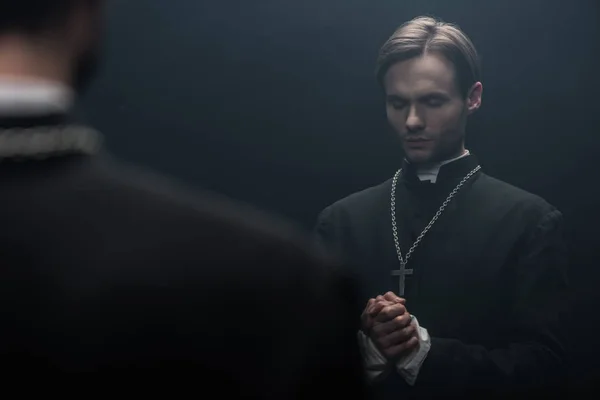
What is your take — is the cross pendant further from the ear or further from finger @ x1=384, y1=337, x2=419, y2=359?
the ear

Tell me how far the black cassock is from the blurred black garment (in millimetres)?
1569

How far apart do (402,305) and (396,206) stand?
0.26m

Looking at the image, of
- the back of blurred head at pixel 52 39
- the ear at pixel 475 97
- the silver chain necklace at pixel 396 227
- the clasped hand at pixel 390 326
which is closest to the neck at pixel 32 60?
the back of blurred head at pixel 52 39

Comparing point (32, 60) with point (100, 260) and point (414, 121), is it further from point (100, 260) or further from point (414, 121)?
point (414, 121)

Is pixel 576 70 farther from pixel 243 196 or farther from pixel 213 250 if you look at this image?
pixel 213 250

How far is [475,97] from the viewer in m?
2.45

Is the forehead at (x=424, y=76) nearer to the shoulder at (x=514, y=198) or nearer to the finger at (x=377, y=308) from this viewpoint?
the shoulder at (x=514, y=198)

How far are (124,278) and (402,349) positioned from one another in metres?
1.64

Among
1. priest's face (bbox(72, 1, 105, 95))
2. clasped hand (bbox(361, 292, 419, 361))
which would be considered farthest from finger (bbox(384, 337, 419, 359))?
priest's face (bbox(72, 1, 105, 95))

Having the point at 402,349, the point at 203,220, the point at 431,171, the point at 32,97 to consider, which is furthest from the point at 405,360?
the point at 32,97

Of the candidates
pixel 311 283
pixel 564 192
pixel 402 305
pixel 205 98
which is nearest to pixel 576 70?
pixel 564 192

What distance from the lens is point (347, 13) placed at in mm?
2490

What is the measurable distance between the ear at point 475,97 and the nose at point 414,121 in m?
0.13

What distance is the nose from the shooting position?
2.42 metres
